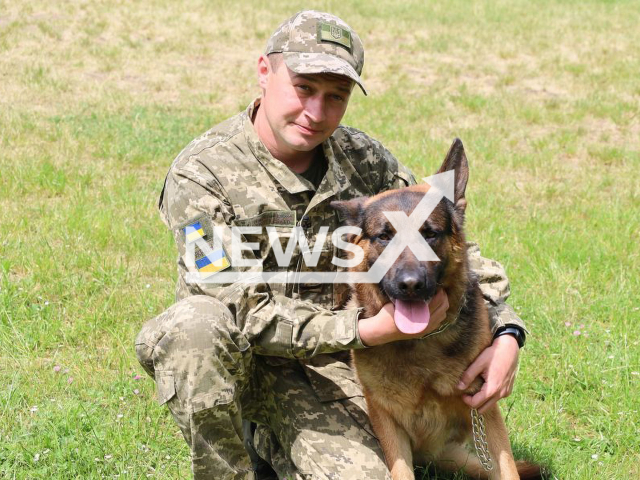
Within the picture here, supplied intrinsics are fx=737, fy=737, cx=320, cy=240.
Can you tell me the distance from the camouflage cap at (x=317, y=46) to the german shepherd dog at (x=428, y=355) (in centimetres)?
67

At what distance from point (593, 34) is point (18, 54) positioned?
1041 cm

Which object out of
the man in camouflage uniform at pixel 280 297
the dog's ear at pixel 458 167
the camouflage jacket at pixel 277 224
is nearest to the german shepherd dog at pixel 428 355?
the dog's ear at pixel 458 167

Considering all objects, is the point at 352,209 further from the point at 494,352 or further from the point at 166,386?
the point at 166,386

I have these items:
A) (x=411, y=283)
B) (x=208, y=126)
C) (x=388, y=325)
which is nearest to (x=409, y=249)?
(x=411, y=283)

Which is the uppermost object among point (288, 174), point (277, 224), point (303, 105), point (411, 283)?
point (303, 105)

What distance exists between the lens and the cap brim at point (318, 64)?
3.45 m

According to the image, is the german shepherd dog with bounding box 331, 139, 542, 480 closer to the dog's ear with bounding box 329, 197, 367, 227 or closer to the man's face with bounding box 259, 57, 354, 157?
the dog's ear with bounding box 329, 197, 367, 227

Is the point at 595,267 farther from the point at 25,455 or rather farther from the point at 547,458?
the point at 25,455

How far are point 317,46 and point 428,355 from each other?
160 centimetres

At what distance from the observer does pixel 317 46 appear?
3607 millimetres

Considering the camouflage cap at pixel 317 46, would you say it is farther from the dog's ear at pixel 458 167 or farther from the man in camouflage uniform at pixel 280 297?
the dog's ear at pixel 458 167

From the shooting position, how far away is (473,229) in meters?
6.63

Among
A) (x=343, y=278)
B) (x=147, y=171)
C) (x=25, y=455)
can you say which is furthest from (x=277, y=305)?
(x=147, y=171)

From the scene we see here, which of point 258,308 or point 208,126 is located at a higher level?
point 258,308
